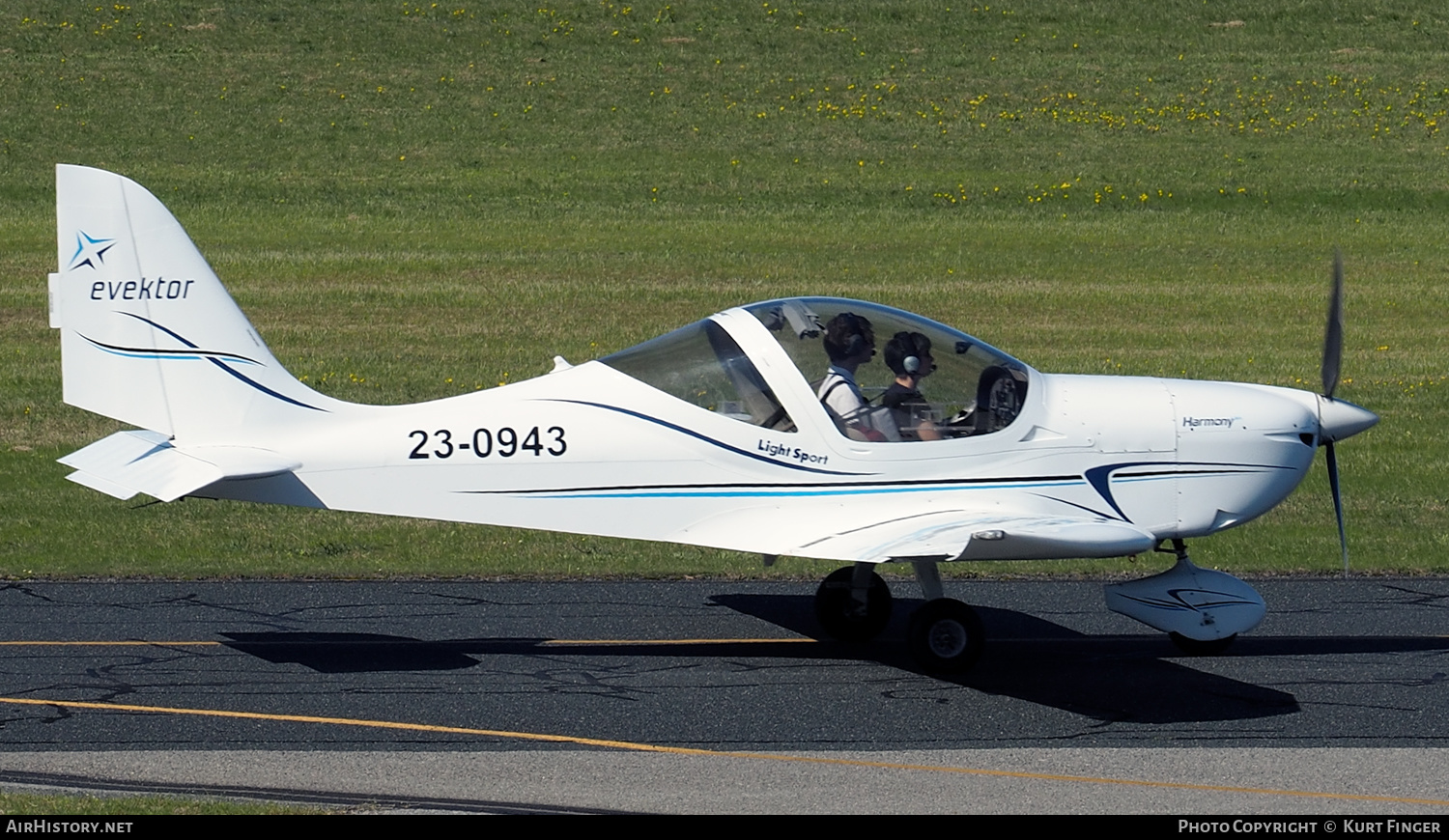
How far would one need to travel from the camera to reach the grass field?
1454cm

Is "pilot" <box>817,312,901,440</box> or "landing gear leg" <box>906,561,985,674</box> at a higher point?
"pilot" <box>817,312,901,440</box>

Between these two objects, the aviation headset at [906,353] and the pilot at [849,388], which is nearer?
the pilot at [849,388]

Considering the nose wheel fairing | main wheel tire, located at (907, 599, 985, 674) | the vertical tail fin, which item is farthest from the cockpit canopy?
the vertical tail fin

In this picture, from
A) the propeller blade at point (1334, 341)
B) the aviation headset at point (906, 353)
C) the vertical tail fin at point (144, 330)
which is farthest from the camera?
the propeller blade at point (1334, 341)

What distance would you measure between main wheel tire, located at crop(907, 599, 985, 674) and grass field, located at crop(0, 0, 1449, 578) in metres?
2.67

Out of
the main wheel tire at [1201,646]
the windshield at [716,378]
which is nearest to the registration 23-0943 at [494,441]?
the windshield at [716,378]

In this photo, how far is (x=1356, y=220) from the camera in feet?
92.7

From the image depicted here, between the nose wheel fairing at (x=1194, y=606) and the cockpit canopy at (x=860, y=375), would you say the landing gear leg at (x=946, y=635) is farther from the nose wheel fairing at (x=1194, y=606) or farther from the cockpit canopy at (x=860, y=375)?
the nose wheel fairing at (x=1194, y=606)

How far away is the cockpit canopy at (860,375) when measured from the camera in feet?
32.1

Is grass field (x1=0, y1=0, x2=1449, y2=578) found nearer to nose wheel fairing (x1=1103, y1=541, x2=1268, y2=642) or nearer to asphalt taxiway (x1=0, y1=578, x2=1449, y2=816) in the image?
asphalt taxiway (x1=0, y1=578, x2=1449, y2=816)

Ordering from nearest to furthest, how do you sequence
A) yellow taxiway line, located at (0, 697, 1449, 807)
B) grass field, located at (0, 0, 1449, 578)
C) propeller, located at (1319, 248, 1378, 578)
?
yellow taxiway line, located at (0, 697, 1449, 807), propeller, located at (1319, 248, 1378, 578), grass field, located at (0, 0, 1449, 578)
